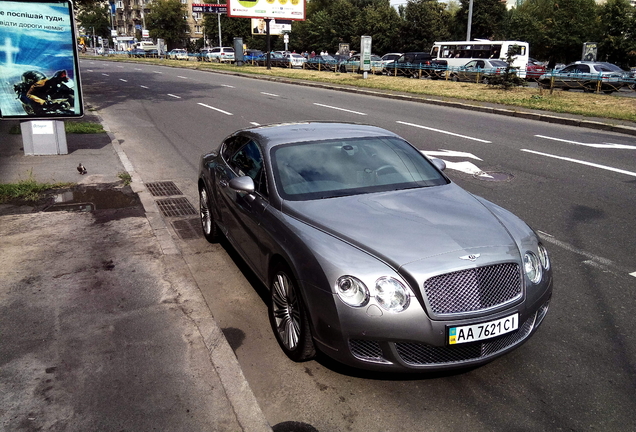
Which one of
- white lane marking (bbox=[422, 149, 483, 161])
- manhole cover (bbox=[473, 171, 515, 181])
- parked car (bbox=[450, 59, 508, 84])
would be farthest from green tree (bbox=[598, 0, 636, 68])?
manhole cover (bbox=[473, 171, 515, 181])

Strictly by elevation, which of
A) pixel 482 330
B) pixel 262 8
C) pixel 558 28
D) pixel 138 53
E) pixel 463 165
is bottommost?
pixel 463 165

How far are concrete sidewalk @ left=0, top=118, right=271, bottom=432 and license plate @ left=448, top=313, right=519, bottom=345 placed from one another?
1233mm

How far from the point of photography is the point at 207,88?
93.2ft

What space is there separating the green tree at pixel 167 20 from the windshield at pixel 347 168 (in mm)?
102080

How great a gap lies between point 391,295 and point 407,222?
728 millimetres

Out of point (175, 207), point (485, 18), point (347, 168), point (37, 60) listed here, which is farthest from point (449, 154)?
point (485, 18)

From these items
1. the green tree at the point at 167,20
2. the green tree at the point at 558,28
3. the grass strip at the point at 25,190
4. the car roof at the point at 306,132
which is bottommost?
the grass strip at the point at 25,190

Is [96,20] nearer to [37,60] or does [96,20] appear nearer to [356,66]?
[356,66]

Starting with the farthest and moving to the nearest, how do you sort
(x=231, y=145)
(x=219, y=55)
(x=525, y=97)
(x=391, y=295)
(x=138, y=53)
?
(x=138, y=53) → (x=219, y=55) → (x=525, y=97) → (x=231, y=145) → (x=391, y=295)

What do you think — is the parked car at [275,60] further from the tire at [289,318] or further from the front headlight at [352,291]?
the front headlight at [352,291]

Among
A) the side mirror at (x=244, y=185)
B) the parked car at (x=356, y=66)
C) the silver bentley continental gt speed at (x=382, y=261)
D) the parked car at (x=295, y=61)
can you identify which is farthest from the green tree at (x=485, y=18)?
the side mirror at (x=244, y=185)

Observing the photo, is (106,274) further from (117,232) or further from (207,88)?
(207,88)

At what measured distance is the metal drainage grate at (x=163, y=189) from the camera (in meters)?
8.72

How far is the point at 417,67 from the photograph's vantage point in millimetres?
35781
